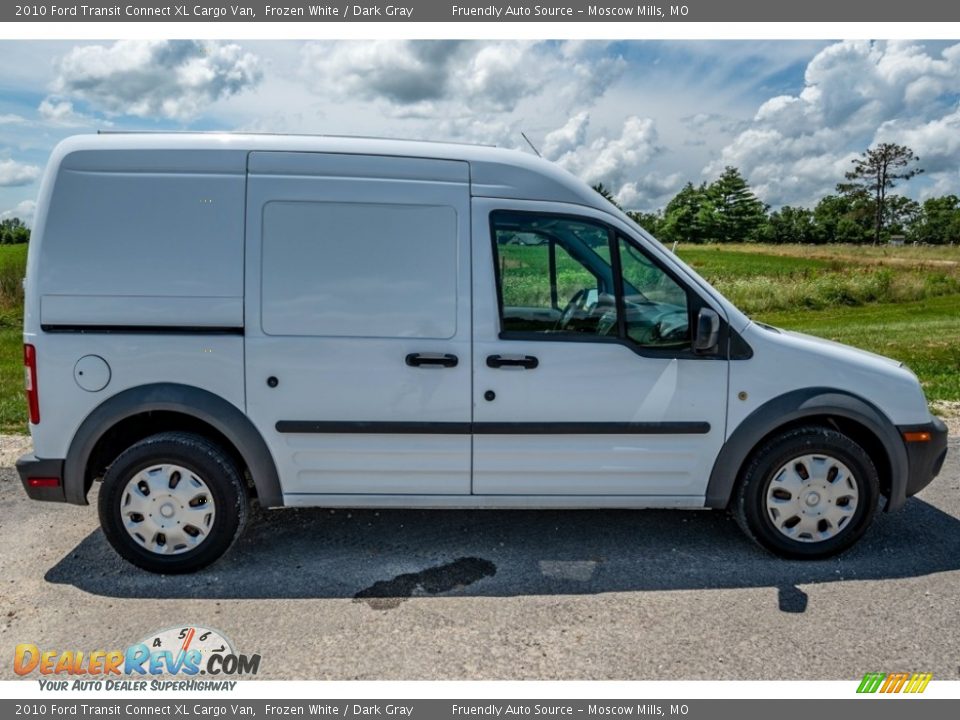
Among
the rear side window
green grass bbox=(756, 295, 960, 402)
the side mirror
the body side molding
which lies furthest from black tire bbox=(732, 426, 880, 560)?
green grass bbox=(756, 295, 960, 402)

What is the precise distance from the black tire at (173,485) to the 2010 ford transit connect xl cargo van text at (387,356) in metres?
0.01

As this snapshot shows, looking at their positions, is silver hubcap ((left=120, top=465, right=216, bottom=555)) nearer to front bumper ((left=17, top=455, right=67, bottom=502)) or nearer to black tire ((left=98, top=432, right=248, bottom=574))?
black tire ((left=98, top=432, right=248, bottom=574))

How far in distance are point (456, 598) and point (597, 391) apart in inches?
51.6

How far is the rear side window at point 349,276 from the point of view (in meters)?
3.81

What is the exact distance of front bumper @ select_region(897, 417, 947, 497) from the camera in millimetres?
4070

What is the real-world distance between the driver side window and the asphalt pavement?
1379 millimetres

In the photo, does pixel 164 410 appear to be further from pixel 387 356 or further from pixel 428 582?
pixel 428 582

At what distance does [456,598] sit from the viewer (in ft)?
12.2

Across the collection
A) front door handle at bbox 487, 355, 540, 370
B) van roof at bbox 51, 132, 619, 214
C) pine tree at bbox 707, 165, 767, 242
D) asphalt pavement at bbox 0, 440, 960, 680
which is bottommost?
asphalt pavement at bbox 0, 440, 960, 680

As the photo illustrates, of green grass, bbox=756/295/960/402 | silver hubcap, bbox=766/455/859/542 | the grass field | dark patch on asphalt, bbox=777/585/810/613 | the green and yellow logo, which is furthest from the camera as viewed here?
green grass, bbox=756/295/960/402

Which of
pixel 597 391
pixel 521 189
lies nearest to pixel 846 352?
pixel 597 391

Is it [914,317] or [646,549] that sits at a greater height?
[914,317]

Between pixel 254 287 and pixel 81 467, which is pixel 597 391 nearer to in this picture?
pixel 254 287
